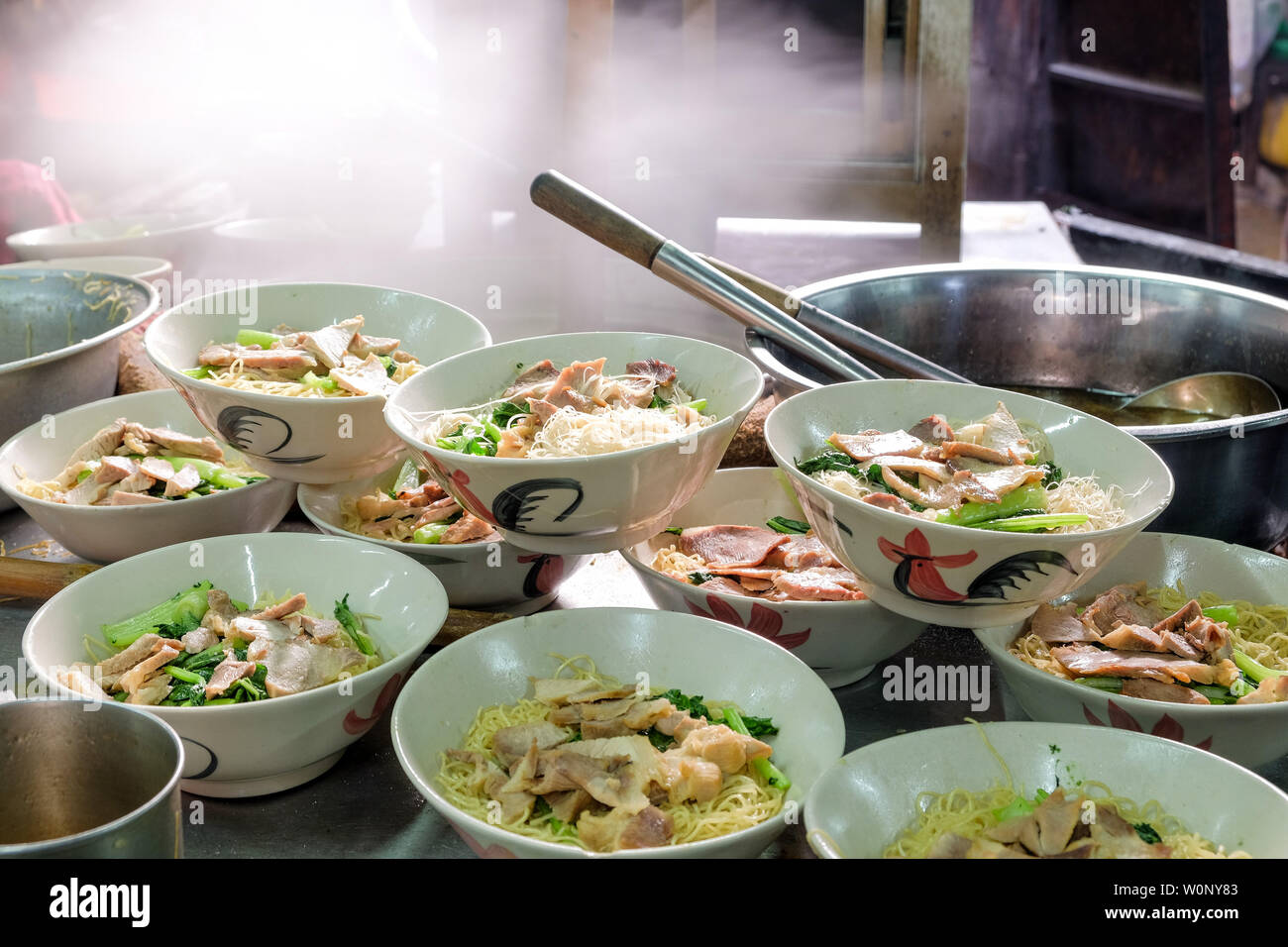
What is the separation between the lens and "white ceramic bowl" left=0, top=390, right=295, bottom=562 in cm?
184

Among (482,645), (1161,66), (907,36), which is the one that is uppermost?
(1161,66)

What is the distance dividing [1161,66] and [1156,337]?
4.11 meters

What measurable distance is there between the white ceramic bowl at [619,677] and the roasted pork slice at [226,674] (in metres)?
0.24

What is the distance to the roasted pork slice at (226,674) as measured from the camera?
1422 millimetres

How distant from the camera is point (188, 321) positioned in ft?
6.40

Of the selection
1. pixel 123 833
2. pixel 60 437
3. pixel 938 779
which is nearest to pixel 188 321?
pixel 60 437

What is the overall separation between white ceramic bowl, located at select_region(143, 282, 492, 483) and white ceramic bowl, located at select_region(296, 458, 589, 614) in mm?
72

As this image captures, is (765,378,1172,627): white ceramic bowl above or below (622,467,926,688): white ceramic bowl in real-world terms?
above

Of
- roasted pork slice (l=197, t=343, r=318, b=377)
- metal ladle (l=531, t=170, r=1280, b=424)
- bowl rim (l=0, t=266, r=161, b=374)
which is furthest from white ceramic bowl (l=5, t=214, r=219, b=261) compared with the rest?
metal ladle (l=531, t=170, r=1280, b=424)

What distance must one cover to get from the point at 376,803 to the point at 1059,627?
38.0 inches

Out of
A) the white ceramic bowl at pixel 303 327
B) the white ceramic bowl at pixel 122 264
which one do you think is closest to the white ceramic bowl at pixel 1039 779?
the white ceramic bowl at pixel 303 327

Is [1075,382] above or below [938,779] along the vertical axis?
above

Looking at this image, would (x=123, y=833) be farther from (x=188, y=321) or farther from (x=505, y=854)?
(x=188, y=321)

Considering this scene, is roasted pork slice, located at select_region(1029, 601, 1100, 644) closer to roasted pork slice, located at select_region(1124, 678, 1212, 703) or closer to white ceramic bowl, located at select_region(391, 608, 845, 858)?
roasted pork slice, located at select_region(1124, 678, 1212, 703)
